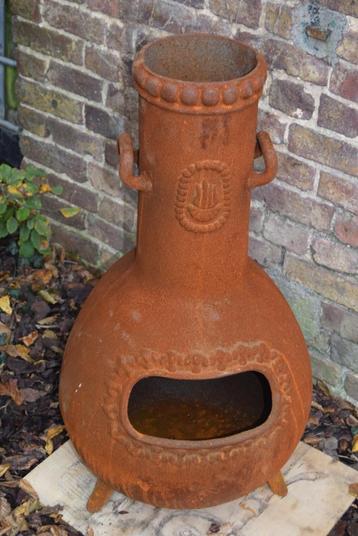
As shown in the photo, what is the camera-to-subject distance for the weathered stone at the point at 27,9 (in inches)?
128

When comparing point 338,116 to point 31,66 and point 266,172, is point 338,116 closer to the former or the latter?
point 266,172

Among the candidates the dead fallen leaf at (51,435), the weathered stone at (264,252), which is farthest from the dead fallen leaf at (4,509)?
the weathered stone at (264,252)

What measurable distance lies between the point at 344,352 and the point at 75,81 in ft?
4.62

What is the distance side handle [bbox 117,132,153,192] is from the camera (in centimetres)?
221

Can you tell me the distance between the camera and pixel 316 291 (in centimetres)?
299

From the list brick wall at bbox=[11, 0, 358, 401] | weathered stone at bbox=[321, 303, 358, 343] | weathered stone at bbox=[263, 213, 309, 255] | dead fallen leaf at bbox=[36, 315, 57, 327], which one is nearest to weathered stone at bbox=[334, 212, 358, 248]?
brick wall at bbox=[11, 0, 358, 401]

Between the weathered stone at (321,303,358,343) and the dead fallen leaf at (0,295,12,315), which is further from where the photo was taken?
the dead fallen leaf at (0,295,12,315)

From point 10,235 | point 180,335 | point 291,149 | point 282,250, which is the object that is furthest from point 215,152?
point 10,235

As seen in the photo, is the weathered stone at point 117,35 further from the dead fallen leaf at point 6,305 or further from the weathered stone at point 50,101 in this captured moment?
the dead fallen leaf at point 6,305

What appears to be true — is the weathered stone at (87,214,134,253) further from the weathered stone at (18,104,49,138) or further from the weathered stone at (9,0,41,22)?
the weathered stone at (9,0,41,22)

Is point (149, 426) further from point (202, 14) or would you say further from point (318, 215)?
point (202, 14)

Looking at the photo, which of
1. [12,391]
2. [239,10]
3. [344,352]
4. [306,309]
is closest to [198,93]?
[239,10]

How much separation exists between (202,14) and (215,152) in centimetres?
86

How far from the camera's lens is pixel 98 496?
265 centimetres
